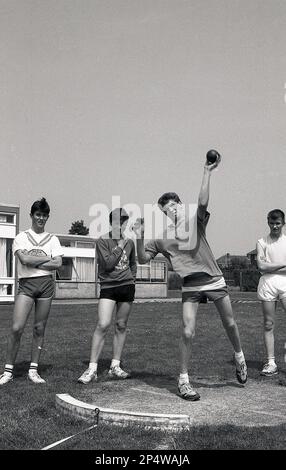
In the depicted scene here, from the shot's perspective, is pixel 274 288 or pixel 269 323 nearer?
pixel 274 288

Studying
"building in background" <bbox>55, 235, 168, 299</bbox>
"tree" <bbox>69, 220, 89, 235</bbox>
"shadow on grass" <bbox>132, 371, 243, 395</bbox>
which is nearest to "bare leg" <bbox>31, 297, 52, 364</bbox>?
"shadow on grass" <bbox>132, 371, 243, 395</bbox>

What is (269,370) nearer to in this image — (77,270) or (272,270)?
(272,270)

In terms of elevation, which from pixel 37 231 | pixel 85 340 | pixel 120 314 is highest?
pixel 37 231

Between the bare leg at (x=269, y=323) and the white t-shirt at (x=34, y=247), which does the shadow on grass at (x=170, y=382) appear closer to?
the bare leg at (x=269, y=323)

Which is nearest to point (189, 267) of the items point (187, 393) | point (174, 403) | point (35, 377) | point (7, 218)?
point (187, 393)

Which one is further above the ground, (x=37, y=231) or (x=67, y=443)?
(x=37, y=231)

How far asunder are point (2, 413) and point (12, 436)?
84cm

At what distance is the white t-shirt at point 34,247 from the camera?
7.36 meters

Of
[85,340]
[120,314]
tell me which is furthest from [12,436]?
[85,340]

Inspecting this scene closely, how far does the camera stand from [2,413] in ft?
18.6

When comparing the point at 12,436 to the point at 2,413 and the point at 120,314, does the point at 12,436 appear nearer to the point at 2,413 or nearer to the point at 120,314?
the point at 2,413

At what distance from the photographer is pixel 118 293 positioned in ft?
24.1

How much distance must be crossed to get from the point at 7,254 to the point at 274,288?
21479 mm

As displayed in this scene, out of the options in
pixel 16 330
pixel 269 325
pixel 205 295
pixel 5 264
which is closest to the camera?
pixel 205 295
